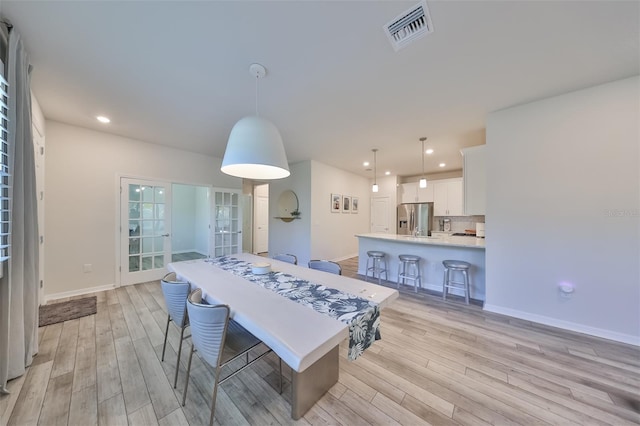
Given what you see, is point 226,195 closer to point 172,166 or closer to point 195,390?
point 172,166

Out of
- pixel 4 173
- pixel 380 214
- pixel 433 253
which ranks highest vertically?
pixel 4 173

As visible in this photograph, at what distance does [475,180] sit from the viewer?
11.1 feet

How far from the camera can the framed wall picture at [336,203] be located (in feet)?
19.2

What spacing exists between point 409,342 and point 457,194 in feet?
16.3

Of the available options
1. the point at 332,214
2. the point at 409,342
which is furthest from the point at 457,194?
the point at 409,342

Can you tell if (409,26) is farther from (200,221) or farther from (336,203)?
(200,221)

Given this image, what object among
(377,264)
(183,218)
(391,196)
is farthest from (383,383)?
(183,218)

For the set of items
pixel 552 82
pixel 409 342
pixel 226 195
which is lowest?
pixel 409 342

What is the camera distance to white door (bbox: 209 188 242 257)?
4.95 m

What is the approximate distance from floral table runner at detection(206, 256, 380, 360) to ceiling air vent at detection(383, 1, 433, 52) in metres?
1.95

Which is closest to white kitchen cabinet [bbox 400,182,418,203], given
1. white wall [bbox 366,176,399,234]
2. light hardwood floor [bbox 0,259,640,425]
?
white wall [bbox 366,176,399,234]

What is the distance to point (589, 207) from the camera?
2.34m

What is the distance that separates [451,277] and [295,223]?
11.4 ft

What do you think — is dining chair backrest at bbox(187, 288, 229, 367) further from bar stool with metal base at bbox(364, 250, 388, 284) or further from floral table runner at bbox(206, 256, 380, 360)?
bar stool with metal base at bbox(364, 250, 388, 284)
